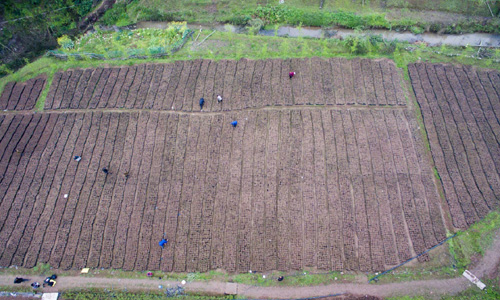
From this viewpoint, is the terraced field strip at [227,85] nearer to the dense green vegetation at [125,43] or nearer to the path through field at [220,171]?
the path through field at [220,171]

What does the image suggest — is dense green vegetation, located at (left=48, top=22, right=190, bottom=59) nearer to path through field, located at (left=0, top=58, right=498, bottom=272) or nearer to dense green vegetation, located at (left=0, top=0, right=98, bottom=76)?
dense green vegetation, located at (left=0, top=0, right=98, bottom=76)

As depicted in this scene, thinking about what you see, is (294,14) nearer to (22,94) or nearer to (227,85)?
(227,85)

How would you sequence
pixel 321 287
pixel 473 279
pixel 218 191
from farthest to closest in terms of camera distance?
pixel 218 191
pixel 321 287
pixel 473 279

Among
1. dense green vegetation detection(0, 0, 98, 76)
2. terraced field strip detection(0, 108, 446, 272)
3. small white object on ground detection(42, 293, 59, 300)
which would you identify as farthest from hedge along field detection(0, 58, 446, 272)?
dense green vegetation detection(0, 0, 98, 76)

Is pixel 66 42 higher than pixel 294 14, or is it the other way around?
pixel 66 42

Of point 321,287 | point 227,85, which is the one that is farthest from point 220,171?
point 321,287

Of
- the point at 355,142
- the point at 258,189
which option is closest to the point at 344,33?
the point at 355,142
